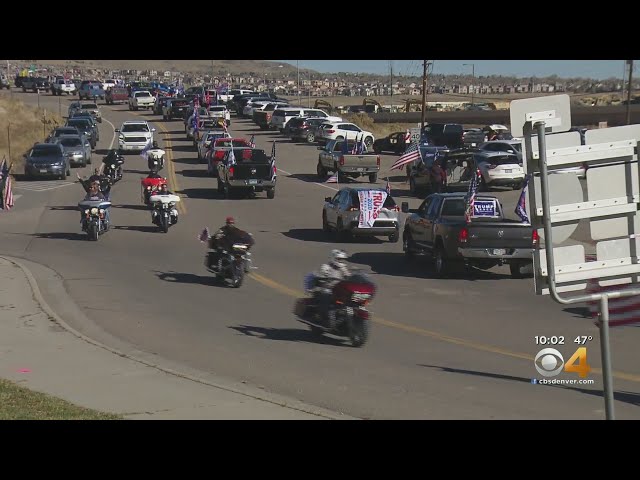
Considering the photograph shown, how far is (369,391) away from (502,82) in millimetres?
142954

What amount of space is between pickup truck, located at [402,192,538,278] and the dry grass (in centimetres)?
2979

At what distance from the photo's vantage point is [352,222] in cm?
2766

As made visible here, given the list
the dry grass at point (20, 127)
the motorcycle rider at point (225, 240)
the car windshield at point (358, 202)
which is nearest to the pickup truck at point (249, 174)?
the car windshield at point (358, 202)

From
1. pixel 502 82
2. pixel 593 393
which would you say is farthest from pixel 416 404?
pixel 502 82

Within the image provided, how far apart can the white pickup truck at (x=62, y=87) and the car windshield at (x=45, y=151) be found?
192 feet

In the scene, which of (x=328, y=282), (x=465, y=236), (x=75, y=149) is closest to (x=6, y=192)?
(x=75, y=149)

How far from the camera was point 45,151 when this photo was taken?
44406 mm

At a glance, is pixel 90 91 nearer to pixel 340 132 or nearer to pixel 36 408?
pixel 340 132

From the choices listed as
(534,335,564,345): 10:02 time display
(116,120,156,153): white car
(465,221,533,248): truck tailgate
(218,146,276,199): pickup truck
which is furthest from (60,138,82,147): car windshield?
(534,335,564,345): 10:02 time display

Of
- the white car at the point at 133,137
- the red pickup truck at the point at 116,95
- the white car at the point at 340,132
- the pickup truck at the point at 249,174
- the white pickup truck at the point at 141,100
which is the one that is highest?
the red pickup truck at the point at 116,95

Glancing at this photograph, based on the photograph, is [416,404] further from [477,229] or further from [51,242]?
[51,242]

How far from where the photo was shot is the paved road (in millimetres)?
12227

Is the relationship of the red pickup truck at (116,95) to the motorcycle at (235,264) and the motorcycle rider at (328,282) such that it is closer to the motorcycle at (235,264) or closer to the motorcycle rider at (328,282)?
the motorcycle at (235,264)

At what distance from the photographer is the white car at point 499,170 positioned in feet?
126
